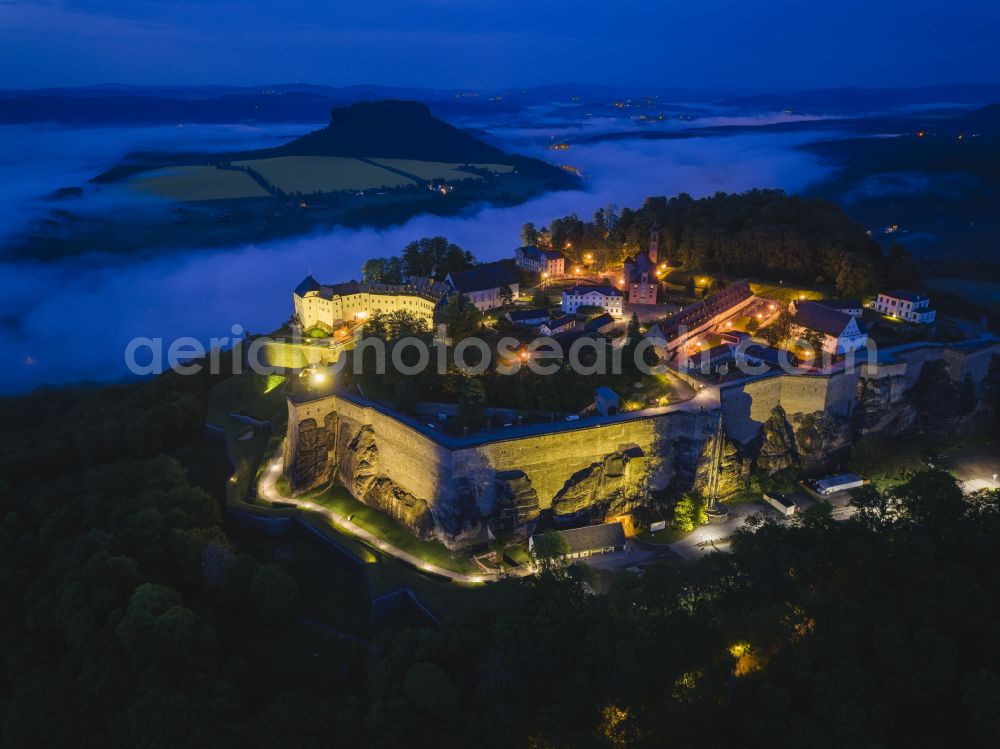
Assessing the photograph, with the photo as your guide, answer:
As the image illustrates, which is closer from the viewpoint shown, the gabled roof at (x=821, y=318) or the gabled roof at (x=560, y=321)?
the gabled roof at (x=821, y=318)

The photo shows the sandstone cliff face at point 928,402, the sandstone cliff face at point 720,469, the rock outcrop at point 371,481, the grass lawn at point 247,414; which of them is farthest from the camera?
the sandstone cliff face at point 928,402

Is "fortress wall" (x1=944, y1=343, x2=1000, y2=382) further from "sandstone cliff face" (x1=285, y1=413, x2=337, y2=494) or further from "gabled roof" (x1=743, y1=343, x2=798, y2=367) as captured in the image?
"sandstone cliff face" (x1=285, y1=413, x2=337, y2=494)

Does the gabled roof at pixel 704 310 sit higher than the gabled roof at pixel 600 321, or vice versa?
the gabled roof at pixel 704 310

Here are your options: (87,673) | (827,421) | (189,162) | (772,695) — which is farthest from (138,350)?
(189,162)

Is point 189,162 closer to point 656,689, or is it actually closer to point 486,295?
point 486,295

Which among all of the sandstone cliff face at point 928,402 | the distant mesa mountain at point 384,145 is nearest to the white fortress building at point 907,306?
the sandstone cliff face at point 928,402

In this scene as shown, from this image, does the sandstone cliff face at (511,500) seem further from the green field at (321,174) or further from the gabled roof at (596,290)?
the green field at (321,174)

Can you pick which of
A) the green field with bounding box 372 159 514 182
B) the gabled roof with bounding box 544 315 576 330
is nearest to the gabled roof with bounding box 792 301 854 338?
the gabled roof with bounding box 544 315 576 330
